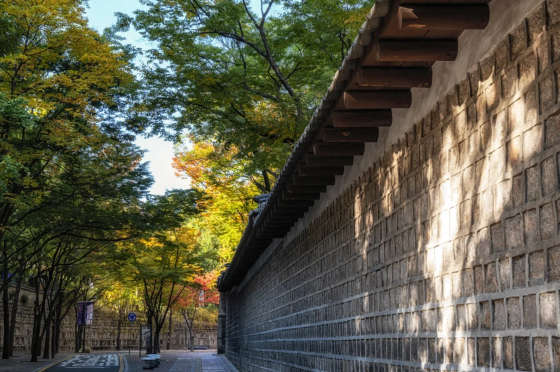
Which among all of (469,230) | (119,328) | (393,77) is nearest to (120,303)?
(119,328)

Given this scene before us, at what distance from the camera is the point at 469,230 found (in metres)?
3.88

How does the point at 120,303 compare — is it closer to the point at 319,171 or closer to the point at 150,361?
the point at 150,361

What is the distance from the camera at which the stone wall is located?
9.98 feet

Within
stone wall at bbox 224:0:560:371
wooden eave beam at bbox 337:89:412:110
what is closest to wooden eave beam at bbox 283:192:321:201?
stone wall at bbox 224:0:560:371

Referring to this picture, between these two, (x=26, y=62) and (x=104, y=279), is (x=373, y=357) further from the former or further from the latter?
(x=104, y=279)

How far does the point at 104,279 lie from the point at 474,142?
4144 cm

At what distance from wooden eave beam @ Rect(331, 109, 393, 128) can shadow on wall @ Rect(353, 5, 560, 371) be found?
31 centimetres

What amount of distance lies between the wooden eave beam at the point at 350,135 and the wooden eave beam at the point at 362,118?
1.03ft

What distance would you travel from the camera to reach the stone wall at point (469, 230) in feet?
9.98

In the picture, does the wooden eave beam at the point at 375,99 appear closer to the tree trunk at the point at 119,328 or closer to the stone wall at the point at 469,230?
the stone wall at the point at 469,230

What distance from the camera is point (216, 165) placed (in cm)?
2591

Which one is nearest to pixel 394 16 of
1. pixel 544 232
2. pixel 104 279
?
pixel 544 232

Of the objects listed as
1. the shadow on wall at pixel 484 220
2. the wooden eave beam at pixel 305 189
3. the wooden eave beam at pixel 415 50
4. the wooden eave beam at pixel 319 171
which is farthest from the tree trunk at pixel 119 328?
the wooden eave beam at pixel 415 50

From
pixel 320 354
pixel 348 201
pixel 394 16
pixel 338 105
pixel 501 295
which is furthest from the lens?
pixel 320 354
